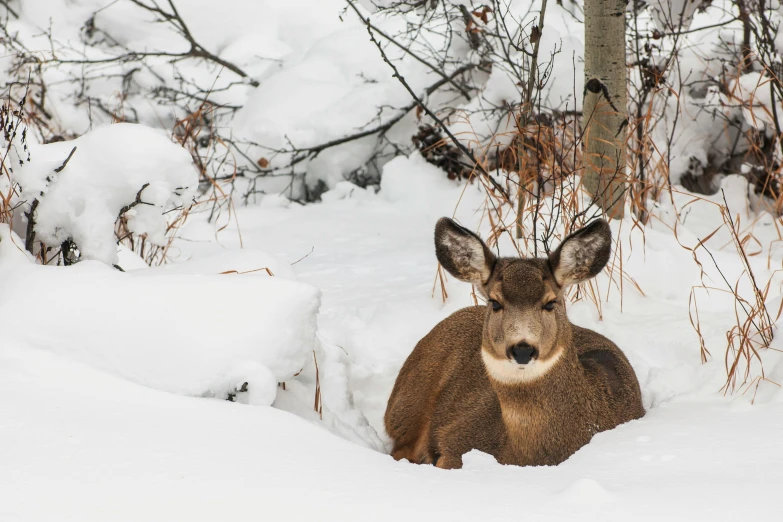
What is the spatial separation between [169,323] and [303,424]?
2.03 feet

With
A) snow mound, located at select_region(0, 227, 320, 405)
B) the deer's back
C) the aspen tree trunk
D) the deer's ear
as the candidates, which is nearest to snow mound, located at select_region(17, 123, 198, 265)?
snow mound, located at select_region(0, 227, 320, 405)

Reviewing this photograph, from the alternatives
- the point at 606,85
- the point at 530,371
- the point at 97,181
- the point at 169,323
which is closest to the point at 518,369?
the point at 530,371

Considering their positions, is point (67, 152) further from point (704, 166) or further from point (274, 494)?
point (704, 166)

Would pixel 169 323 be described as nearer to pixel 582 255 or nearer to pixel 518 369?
pixel 518 369

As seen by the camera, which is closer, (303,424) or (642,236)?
(303,424)

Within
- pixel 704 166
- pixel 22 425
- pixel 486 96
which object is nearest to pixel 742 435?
pixel 22 425

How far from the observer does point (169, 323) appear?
319cm

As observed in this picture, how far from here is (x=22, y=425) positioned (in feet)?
8.21

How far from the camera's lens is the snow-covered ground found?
2260 millimetres

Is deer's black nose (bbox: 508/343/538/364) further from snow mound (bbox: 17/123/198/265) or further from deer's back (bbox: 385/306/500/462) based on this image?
snow mound (bbox: 17/123/198/265)

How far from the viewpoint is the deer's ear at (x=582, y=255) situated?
3.22 metres

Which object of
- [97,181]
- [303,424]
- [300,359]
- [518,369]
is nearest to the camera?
[303,424]

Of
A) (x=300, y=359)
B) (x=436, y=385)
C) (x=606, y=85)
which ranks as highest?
(x=606, y=85)

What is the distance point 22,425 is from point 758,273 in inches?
145
